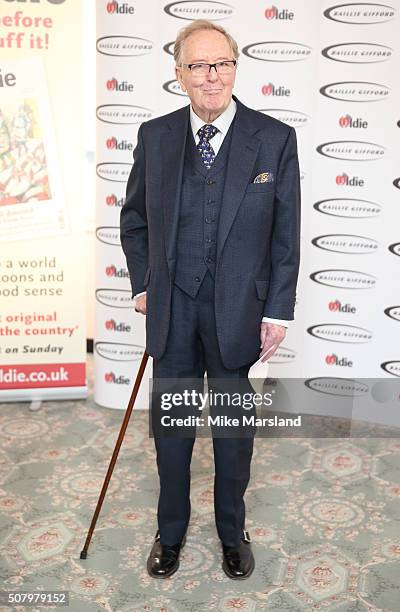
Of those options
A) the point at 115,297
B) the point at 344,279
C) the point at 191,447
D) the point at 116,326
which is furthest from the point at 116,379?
the point at 191,447

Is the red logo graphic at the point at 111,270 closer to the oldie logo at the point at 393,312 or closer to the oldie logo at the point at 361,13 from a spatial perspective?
the oldie logo at the point at 393,312

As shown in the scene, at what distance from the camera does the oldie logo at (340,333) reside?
3807mm

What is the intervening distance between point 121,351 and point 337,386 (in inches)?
45.8

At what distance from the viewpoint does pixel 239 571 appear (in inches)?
104

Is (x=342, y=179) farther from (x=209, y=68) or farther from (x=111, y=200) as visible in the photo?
(x=209, y=68)

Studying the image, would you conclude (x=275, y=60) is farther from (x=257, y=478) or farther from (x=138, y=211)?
(x=257, y=478)

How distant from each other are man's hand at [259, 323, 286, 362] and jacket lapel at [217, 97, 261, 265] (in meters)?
0.30

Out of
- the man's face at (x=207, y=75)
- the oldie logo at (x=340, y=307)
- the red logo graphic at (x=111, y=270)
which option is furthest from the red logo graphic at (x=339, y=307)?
the man's face at (x=207, y=75)

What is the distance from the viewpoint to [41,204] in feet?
12.5

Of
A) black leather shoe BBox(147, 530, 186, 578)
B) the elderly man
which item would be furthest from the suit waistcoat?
black leather shoe BBox(147, 530, 186, 578)

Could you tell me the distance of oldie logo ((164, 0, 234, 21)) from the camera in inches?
137

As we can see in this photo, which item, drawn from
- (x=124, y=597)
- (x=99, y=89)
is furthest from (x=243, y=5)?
(x=124, y=597)

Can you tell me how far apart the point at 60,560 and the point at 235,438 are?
80 centimetres

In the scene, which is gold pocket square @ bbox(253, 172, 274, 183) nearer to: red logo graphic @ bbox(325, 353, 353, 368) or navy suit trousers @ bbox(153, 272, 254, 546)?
navy suit trousers @ bbox(153, 272, 254, 546)
